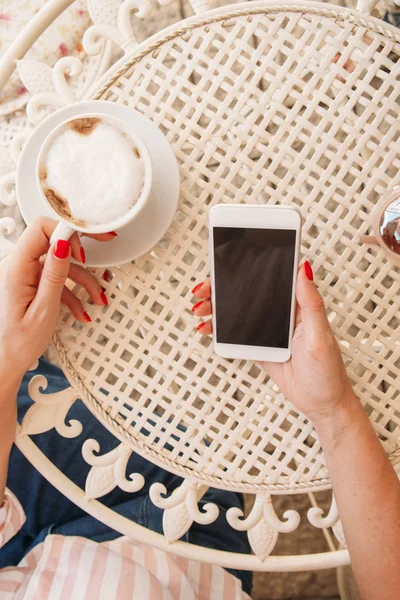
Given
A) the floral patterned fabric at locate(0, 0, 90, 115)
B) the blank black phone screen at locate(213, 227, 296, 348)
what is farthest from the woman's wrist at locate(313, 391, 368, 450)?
the floral patterned fabric at locate(0, 0, 90, 115)

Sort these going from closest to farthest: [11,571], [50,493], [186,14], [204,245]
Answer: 1. [204,245]
2. [11,571]
3. [50,493]
4. [186,14]

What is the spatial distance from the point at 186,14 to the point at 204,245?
83cm

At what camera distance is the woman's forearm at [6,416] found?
676 millimetres

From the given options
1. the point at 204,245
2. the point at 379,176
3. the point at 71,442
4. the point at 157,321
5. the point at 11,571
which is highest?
the point at 379,176

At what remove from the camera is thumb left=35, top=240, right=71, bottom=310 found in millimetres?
611

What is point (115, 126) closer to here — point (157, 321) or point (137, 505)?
point (157, 321)

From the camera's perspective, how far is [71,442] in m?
0.97

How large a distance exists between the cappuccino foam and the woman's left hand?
0.07m

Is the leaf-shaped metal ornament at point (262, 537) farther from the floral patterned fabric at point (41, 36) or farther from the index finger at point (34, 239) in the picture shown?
the floral patterned fabric at point (41, 36)

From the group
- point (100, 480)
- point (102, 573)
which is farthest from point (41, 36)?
point (102, 573)

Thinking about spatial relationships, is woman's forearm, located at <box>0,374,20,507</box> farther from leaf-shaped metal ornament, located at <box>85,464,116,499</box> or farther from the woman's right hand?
the woman's right hand

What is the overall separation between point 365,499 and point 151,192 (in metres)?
0.48

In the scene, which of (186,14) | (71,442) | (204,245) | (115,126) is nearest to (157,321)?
(204,245)

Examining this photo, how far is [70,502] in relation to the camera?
957mm
